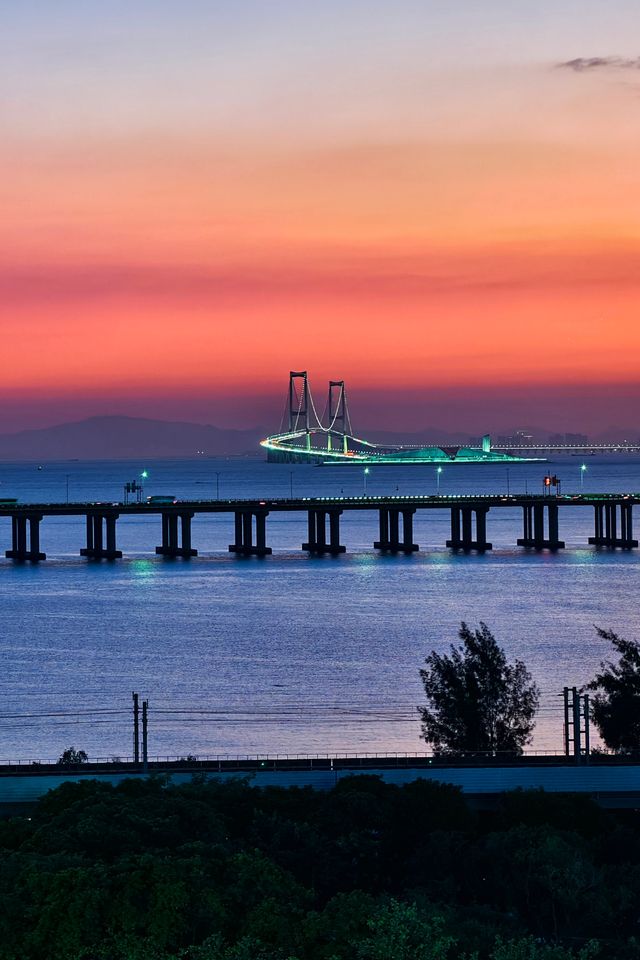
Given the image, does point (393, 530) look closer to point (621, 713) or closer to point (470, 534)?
point (470, 534)

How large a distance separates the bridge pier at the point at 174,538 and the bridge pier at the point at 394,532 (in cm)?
1172

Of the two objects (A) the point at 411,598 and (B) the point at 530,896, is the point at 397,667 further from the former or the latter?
(B) the point at 530,896

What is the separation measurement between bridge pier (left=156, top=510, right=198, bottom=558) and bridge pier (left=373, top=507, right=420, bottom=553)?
1172cm

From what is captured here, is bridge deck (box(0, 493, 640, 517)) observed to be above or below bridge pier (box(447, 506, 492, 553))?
above

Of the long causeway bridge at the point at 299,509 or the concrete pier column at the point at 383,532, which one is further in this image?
the concrete pier column at the point at 383,532

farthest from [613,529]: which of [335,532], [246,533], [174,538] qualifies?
[174,538]

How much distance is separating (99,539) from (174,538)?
14.4ft

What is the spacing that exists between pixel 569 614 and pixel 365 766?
3292cm

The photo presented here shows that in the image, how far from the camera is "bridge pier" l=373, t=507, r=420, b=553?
9106cm

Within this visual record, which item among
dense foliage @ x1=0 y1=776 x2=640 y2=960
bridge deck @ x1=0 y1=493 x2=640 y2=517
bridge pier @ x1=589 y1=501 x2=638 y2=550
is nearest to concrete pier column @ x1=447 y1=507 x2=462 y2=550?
bridge deck @ x1=0 y1=493 x2=640 y2=517

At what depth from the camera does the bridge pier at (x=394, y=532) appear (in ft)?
299

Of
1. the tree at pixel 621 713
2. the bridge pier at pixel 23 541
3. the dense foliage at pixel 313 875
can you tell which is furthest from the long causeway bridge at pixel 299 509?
the dense foliage at pixel 313 875

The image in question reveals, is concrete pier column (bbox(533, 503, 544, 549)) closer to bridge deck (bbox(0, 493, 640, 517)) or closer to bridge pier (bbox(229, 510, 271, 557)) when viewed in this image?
bridge deck (bbox(0, 493, 640, 517))

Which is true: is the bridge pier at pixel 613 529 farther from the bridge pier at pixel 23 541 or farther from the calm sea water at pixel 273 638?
the bridge pier at pixel 23 541
